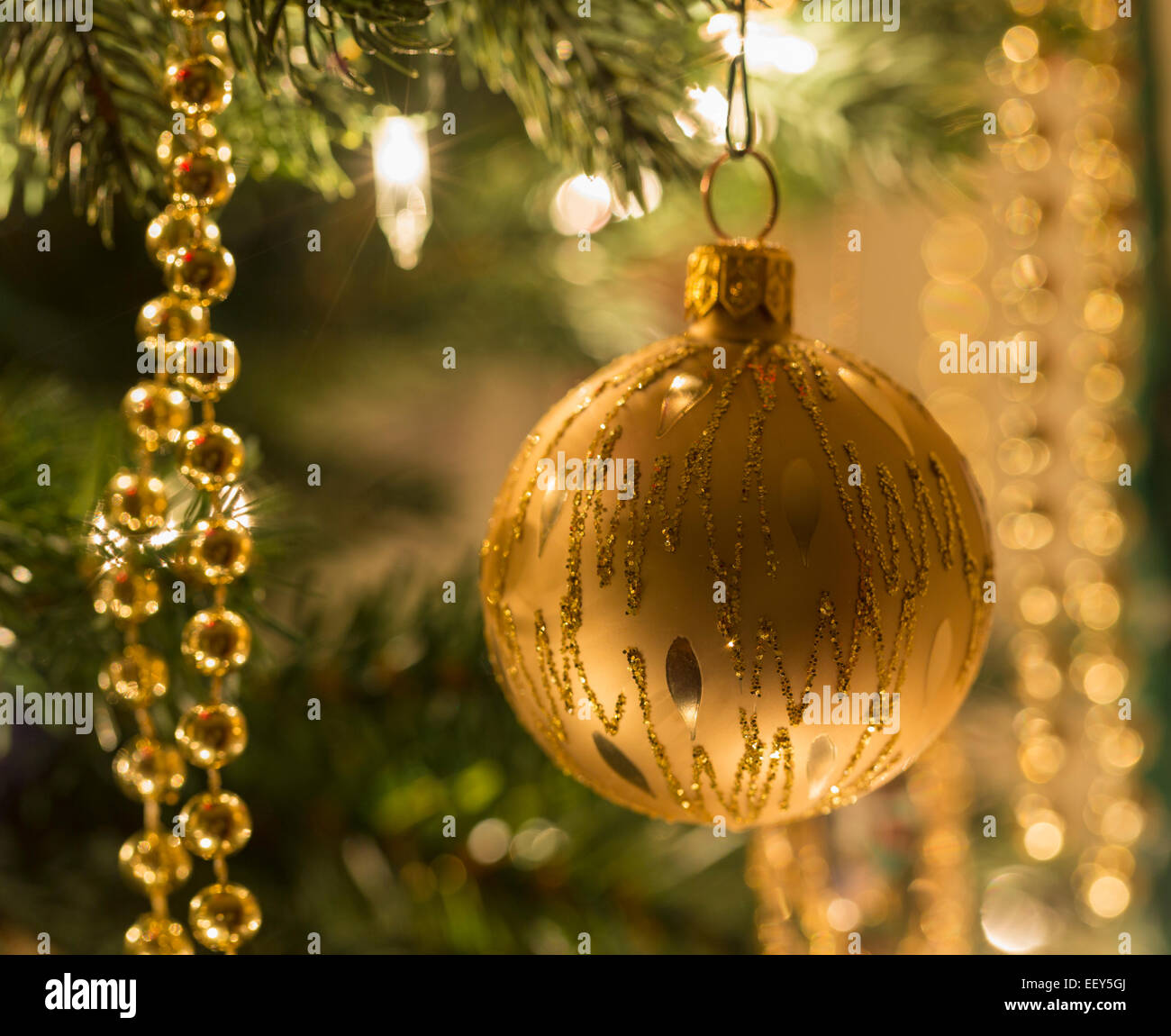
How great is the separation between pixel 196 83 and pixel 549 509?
0.57ft

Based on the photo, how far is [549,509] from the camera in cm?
35

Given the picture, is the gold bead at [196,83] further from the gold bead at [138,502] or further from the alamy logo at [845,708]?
the alamy logo at [845,708]

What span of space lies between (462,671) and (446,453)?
2.29 ft

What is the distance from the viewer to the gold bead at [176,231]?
0.37 m

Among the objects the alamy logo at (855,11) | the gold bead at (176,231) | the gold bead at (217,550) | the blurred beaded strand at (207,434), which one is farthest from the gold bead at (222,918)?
the alamy logo at (855,11)

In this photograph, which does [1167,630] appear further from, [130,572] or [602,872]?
[130,572]

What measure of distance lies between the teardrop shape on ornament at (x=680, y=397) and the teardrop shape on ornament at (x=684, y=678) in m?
0.06

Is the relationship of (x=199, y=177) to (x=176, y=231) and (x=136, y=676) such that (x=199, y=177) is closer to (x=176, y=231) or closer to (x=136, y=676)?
(x=176, y=231)

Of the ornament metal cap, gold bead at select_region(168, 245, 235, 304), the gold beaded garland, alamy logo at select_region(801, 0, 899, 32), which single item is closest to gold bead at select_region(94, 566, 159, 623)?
the gold beaded garland

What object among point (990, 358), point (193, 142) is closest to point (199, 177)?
point (193, 142)

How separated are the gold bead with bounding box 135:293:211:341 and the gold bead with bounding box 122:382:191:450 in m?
0.02

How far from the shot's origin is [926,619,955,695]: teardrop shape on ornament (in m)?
0.35

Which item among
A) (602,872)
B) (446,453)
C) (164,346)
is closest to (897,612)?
(164,346)
